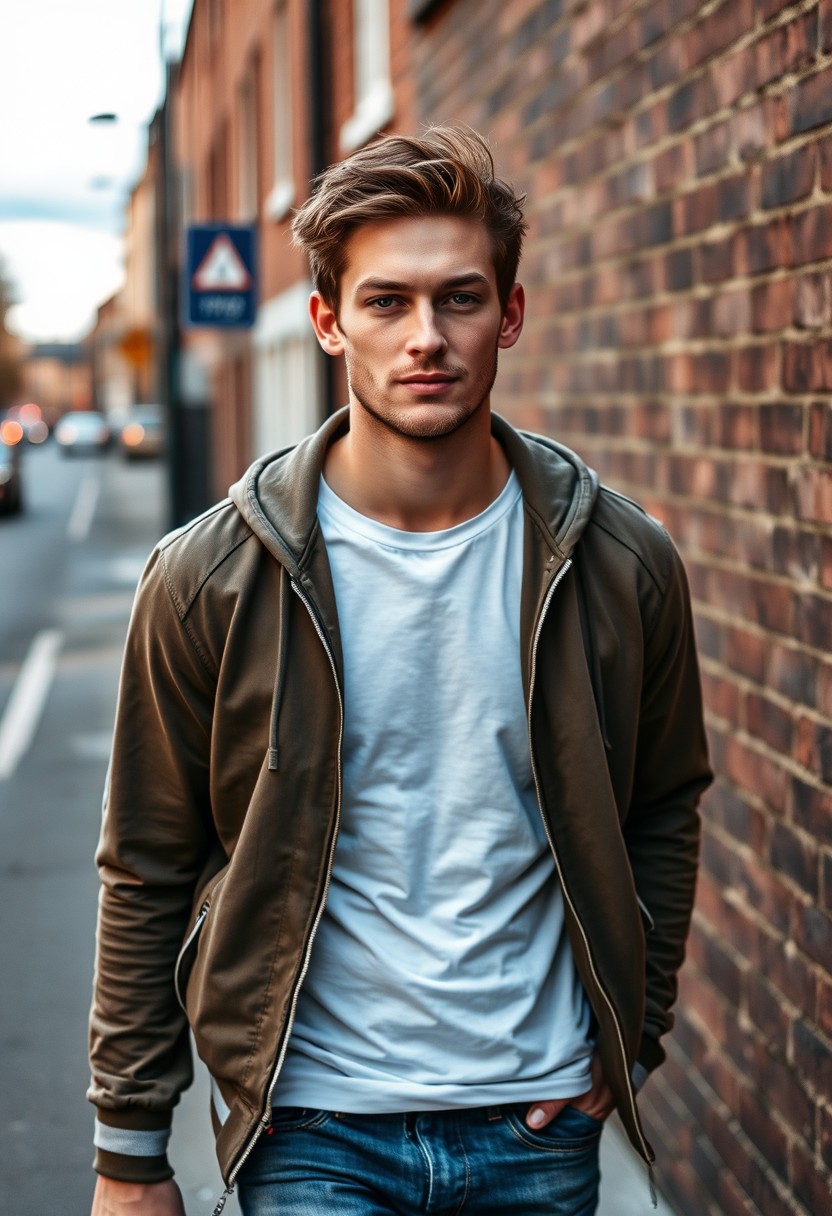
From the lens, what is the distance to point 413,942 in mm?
2168

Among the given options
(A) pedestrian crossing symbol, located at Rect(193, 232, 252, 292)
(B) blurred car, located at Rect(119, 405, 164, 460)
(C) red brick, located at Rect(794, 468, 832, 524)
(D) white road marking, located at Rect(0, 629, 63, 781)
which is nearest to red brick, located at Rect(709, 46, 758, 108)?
(C) red brick, located at Rect(794, 468, 832, 524)

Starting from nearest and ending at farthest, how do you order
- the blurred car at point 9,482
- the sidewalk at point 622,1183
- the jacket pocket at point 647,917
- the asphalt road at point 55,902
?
the jacket pocket at point 647,917 → the sidewalk at point 622,1183 → the asphalt road at point 55,902 → the blurred car at point 9,482

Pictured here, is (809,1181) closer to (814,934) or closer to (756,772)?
(814,934)

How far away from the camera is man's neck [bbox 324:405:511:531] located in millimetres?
2225

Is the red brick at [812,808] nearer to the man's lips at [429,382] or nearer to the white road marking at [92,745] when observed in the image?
the man's lips at [429,382]

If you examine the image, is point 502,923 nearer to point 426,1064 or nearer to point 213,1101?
point 426,1064

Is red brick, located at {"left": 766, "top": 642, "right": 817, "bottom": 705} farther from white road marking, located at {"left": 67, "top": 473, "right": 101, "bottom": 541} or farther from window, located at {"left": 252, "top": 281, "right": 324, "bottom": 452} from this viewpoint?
white road marking, located at {"left": 67, "top": 473, "right": 101, "bottom": 541}

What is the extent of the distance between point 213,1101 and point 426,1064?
36 cm

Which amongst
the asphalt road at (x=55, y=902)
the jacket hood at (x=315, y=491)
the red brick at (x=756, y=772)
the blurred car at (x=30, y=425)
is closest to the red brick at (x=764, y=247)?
the jacket hood at (x=315, y=491)

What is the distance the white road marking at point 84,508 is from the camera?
26266 millimetres

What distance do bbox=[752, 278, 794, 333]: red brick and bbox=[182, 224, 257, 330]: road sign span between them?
1008 centimetres

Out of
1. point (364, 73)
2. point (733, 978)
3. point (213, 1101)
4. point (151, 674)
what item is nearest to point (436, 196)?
point (151, 674)

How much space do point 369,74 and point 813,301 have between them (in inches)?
344

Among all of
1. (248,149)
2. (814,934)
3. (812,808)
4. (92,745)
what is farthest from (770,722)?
(248,149)
